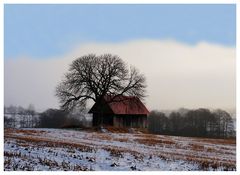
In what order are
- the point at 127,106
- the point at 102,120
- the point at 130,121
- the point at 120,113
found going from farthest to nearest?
the point at 130,121, the point at 127,106, the point at 120,113, the point at 102,120

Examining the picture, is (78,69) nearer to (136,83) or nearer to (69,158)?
(136,83)

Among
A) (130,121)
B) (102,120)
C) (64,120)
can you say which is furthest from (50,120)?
(130,121)

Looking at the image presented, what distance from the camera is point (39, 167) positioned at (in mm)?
12734

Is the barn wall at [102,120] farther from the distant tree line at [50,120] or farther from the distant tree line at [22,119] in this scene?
the distant tree line at [22,119]

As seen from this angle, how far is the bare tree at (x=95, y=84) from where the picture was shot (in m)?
25.8

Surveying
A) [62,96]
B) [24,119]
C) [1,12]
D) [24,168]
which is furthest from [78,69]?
[24,168]

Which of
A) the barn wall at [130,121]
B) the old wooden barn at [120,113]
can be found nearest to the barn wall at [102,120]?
the old wooden barn at [120,113]

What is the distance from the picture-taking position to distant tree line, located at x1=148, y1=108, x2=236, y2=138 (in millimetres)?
22906

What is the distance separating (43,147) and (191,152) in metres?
7.73

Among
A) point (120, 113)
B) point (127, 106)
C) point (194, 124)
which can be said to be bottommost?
point (194, 124)

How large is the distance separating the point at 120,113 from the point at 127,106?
0.92 m

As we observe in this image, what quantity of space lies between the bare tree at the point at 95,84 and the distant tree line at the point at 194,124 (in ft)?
10.1

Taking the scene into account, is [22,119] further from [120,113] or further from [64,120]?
[120,113]

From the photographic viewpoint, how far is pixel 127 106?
33406 mm
